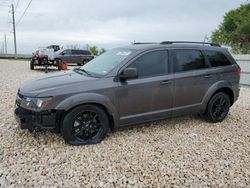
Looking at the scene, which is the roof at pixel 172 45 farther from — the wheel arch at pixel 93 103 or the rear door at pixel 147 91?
the wheel arch at pixel 93 103

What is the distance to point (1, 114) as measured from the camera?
212 inches

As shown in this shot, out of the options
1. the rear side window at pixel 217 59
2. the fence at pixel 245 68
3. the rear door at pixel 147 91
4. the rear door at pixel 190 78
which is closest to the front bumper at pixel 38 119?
the rear door at pixel 147 91

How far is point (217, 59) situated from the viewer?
5234mm

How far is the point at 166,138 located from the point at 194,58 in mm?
1720

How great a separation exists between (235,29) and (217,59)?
18730 millimetres

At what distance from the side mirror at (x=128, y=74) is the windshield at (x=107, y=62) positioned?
27cm

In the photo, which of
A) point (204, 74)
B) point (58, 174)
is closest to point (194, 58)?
point (204, 74)

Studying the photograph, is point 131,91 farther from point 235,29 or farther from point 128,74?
point 235,29

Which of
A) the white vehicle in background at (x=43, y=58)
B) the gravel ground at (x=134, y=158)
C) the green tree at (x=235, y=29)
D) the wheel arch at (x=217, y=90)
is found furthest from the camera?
the green tree at (x=235, y=29)

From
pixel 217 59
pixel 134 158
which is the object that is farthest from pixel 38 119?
pixel 217 59

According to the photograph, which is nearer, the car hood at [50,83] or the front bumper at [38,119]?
the front bumper at [38,119]

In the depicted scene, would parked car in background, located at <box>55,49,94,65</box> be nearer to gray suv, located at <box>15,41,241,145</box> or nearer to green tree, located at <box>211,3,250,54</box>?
green tree, located at <box>211,3,250,54</box>

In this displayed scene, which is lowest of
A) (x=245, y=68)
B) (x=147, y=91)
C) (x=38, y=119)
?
(x=38, y=119)

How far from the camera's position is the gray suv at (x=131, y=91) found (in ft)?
12.2
